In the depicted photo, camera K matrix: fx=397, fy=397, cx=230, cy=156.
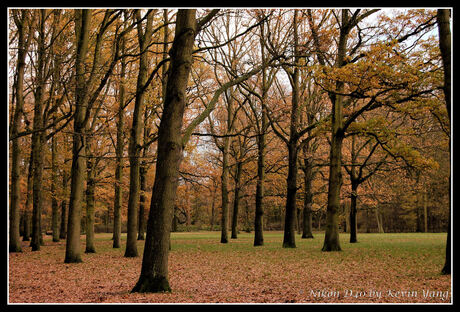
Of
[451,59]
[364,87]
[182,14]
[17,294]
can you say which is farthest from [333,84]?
[17,294]

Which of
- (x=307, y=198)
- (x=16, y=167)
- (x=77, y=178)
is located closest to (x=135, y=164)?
(x=77, y=178)

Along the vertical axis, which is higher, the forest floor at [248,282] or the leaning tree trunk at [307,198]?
the leaning tree trunk at [307,198]

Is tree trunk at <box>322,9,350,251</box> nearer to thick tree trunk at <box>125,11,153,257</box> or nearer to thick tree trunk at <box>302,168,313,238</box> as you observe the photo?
thick tree trunk at <box>125,11,153,257</box>

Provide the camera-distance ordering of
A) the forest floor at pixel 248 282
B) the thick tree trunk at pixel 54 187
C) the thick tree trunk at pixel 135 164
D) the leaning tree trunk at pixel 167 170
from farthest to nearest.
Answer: the thick tree trunk at pixel 54 187 → the thick tree trunk at pixel 135 164 → the leaning tree trunk at pixel 167 170 → the forest floor at pixel 248 282

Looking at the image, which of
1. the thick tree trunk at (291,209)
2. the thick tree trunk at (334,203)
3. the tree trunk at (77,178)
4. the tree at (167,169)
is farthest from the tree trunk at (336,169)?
the tree at (167,169)

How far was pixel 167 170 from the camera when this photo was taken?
765 centimetres

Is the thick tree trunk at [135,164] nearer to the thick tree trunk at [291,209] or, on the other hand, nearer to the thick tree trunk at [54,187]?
the thick tree trunk at [54,187]

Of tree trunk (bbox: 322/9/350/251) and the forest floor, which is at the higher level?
tree trunk (bbox: 322/9/350/251)

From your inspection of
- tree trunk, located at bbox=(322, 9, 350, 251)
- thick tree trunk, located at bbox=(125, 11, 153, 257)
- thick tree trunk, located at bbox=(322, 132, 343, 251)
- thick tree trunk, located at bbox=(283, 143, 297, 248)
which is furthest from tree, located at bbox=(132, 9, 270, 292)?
thick tree trunk, located at bbox=(283, 143, 297, 248)

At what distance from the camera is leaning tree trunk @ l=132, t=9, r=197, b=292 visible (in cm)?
750

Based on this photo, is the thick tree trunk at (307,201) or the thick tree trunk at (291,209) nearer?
the thick tree trunk at (291,209)

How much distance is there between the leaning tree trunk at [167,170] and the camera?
295 inches

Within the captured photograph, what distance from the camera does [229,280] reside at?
30.1 feet
